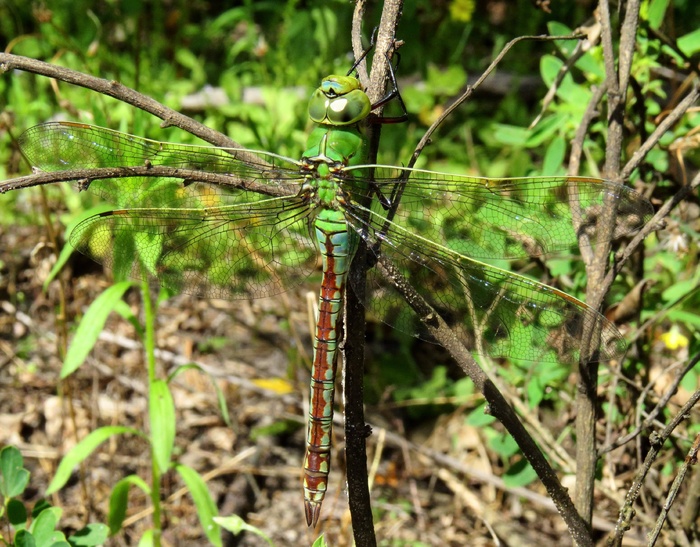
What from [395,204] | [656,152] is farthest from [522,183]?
[656,152]

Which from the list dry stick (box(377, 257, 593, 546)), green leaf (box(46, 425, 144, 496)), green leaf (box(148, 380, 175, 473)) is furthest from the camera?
green leaf (box(46, 425, 144, 496))

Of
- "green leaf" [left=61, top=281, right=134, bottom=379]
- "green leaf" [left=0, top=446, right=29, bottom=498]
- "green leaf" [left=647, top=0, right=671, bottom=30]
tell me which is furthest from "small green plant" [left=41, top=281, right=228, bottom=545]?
"green leaf" [left=647, top=0, right=671, bottom=30]

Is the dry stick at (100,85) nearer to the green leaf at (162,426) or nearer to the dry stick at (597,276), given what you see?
the dry stick at (597,276)

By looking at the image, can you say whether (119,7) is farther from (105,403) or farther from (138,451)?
(138,451)

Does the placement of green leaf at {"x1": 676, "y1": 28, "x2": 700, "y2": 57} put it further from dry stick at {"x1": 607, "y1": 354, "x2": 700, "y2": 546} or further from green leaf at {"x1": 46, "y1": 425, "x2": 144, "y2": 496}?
green leaf at {"x1": 46, "y1": 425, "x2": 144, "y2": 496}

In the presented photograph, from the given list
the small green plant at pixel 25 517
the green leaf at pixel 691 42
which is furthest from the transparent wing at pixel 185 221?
the green leaf at pixel 691 42

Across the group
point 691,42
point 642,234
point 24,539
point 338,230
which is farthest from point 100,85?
point 691,42
